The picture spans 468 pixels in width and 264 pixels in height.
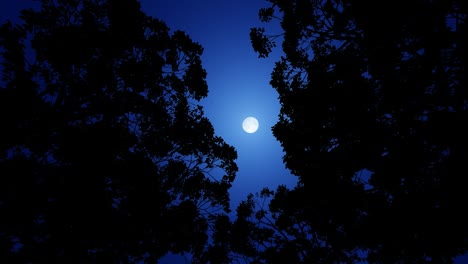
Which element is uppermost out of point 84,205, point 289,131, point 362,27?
point 362,27

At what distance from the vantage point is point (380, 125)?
878cm

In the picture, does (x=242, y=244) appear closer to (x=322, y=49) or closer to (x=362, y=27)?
(x=322, y=49)

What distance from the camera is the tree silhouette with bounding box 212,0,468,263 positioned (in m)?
7.54

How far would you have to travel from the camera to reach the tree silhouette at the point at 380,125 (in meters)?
7.54

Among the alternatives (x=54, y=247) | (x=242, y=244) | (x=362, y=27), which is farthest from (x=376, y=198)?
(x=54, y=247)

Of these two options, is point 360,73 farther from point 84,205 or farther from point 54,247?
point 54,247

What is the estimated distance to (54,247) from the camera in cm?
820

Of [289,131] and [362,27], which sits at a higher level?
[362,27]

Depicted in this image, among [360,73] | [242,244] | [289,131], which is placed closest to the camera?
[360,73]

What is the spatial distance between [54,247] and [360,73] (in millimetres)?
12087

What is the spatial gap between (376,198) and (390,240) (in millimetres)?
1477

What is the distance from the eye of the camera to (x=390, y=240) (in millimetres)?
9016

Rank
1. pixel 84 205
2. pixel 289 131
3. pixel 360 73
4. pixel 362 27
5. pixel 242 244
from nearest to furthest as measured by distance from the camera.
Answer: pixel 84 205, pixel 362 27, pixel 360 73, pixel 289 131, pixel 242 244

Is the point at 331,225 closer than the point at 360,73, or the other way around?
the point at 360,73
